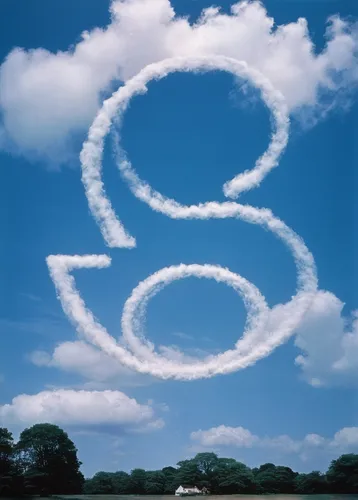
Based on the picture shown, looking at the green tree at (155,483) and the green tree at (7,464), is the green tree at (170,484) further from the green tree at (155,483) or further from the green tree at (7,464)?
the green tree at (7,464)

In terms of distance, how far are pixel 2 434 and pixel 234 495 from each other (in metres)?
44.2

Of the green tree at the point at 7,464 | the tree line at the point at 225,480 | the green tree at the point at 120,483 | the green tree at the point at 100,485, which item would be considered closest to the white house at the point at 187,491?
the tree line at the point at 225,480

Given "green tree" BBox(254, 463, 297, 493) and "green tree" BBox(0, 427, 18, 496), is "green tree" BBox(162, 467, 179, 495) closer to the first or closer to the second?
"green tree" BBox(254, 463, 297, 493)

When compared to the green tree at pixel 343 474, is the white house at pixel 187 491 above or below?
below

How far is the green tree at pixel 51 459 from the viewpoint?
90.9 metres

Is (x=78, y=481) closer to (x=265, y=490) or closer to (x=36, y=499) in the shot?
(x=36, y=499)

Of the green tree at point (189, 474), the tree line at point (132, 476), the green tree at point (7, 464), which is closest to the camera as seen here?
the green tree at point (7, 464)

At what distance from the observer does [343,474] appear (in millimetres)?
103062

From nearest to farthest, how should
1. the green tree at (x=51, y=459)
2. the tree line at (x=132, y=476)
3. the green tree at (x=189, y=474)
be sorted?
the tree line at (x=132, y=476) < the green tree at (x=51, y=459) < the green tree at (x=189, y=474)

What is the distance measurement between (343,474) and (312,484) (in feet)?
24.4

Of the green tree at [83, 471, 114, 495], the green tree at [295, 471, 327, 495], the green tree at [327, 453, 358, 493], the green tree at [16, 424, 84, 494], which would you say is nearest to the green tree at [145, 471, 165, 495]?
the green tree at [83, 471, 114, 495]

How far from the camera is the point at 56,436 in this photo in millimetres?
96375

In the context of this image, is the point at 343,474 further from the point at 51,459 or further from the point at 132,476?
the point at 51,459

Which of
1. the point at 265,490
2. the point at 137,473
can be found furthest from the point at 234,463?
the point at 137,473
